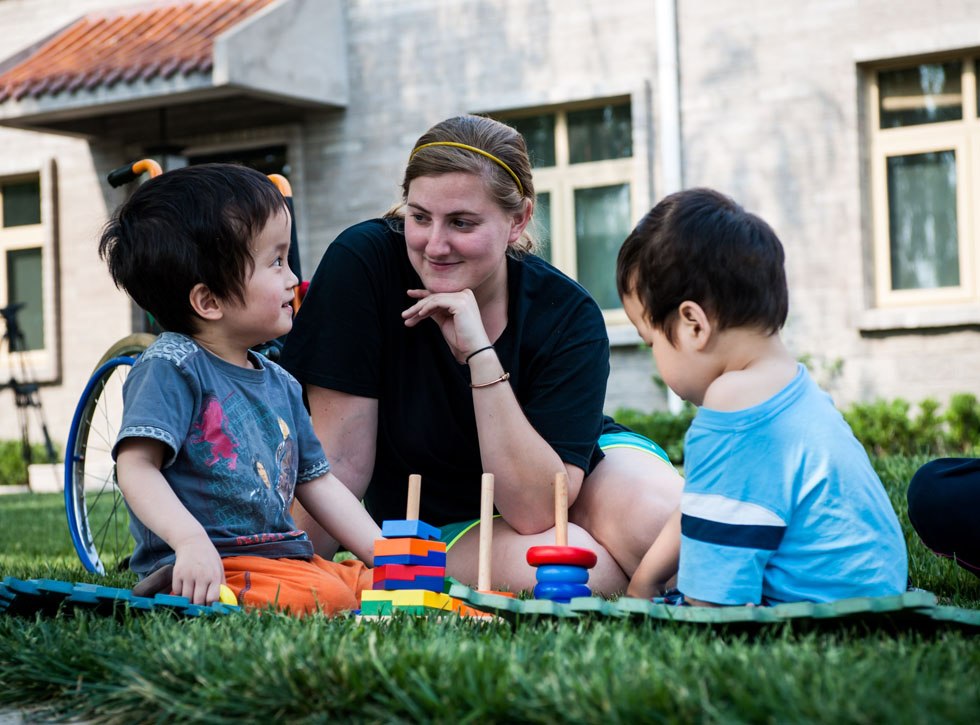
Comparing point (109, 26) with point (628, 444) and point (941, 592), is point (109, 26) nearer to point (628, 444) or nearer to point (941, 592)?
point (628, 444)

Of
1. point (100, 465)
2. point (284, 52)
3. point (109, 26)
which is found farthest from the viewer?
point (109, 26)

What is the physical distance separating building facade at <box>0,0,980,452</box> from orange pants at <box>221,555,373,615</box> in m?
7.40

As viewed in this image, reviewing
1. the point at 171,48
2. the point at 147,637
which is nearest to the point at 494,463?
the point at 147,637

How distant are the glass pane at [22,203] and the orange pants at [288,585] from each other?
37.6ft

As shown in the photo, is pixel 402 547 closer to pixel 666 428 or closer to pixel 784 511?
pixel 784 511

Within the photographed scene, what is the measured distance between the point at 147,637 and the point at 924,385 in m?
8.18

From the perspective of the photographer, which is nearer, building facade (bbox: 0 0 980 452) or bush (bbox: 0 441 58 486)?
building facade (bbox: 0 0 980 452)

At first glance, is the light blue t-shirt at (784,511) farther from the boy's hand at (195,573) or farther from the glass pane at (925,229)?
the glass pane at (925,229)

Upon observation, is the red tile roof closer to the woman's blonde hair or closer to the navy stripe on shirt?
the woman's blonde hair

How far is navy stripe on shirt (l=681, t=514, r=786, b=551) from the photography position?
7.50ft

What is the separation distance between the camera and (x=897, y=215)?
9.97m

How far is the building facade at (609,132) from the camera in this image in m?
9.68

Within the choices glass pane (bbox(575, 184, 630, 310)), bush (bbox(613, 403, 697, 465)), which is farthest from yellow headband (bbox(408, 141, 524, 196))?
glass pane (bbox(575, 184, 630, 310))

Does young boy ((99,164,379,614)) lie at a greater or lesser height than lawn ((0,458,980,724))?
greater
